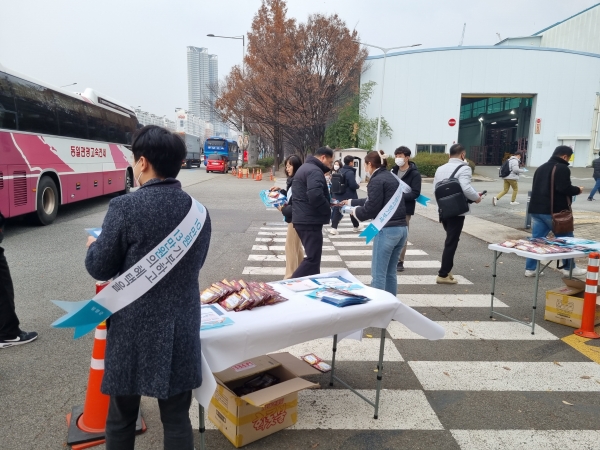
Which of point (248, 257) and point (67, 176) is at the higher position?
point (67, 176)

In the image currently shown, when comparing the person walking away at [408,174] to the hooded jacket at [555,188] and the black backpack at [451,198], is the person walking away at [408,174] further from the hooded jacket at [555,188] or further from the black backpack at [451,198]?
the hooded jacket at [555,188]

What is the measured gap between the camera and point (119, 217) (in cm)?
205

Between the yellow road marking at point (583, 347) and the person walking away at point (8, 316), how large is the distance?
5.69 m

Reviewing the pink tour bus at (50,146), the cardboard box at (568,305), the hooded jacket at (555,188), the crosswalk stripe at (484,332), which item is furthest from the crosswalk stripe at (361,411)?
the pink tour bus at (50,146)

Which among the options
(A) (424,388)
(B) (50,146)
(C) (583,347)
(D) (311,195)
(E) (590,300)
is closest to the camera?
(A) (424,388)

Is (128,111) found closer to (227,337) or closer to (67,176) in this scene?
(67,176)

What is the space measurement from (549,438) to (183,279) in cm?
283

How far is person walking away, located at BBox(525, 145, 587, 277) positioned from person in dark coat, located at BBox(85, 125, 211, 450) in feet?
20.2

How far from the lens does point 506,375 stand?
166 inches

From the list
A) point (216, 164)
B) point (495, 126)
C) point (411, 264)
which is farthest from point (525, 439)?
point (495, 126)

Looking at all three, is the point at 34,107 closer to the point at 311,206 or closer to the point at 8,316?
the point at 8,316

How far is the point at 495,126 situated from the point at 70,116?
48.1 m

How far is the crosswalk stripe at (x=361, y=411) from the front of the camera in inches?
133

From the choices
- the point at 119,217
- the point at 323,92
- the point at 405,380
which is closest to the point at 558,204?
the point at 405,380
